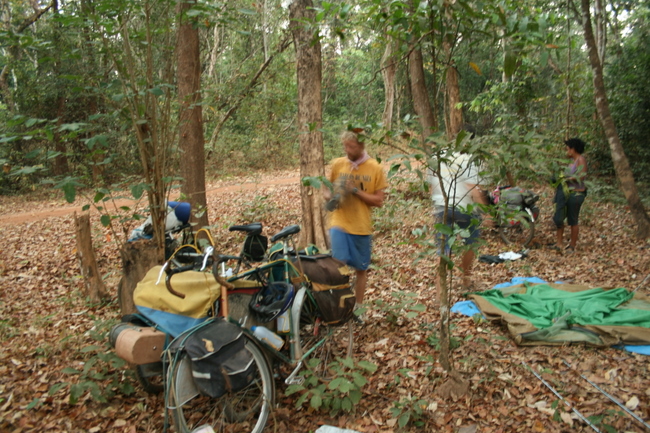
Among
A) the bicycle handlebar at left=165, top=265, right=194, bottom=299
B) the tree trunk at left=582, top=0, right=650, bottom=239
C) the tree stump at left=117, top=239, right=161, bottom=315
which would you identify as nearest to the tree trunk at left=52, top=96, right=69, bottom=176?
the tree stump at left=117, top=239, right=161, bottom=315

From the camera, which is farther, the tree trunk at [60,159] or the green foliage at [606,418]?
the tree trunk at [60,159]

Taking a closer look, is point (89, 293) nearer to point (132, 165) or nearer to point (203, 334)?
point (203, 334)

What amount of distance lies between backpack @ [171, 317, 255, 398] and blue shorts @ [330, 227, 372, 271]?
1.71 m

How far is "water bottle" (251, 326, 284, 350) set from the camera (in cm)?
300

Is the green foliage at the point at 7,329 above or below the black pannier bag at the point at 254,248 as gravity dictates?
below

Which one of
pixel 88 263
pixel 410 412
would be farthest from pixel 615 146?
pixel 88 263

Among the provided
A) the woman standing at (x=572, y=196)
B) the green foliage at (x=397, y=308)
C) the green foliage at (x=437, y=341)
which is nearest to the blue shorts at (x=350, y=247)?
the green foliage at (x=397, y=308)

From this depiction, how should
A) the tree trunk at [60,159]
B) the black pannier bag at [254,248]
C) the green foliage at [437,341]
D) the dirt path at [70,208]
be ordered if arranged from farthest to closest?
1. the tree trunk at [60,159]
2. the dirt path at [70,208]
3. the green foliage at [437,341]
4. the black pannier bag at [254,248]

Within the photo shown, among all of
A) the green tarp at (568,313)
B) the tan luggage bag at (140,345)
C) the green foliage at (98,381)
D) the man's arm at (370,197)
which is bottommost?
the green tarp at (568,313)

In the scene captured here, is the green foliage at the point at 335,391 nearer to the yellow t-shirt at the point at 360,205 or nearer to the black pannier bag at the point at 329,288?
the black pannier bag at the point at 329,288

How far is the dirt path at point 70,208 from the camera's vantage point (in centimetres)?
1075

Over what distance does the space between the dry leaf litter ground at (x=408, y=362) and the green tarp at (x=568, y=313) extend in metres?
0.14

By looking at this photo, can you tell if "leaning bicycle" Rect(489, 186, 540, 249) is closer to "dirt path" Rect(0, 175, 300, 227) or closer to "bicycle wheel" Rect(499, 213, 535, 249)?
"bicycle wheel" Rect(499, 213, 535, 249)

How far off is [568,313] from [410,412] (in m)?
2.22
